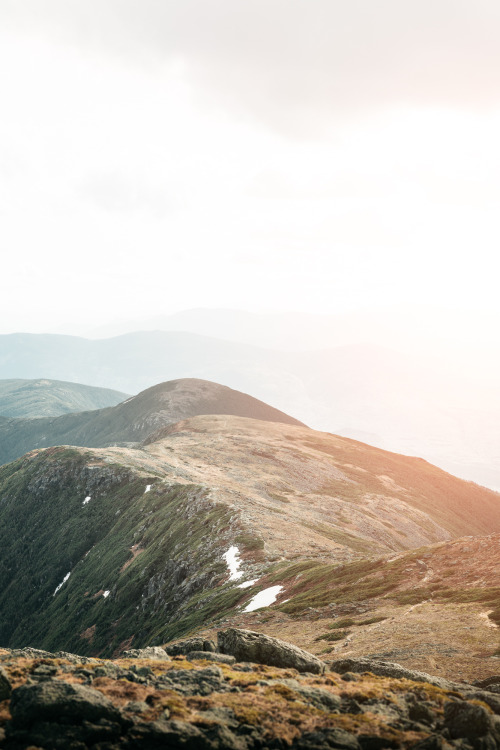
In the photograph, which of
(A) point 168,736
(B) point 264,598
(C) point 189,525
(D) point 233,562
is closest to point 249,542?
(D) point 233,562

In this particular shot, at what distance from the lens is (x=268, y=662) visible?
2441 centimetres

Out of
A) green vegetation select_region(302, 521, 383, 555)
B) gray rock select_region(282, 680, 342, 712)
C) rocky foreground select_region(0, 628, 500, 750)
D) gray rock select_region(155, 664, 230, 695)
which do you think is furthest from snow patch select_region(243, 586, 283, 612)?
gray rock select_region(282, 680, 342, 712)

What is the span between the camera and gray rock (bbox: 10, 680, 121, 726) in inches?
626

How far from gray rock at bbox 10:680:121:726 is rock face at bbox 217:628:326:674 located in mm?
10435

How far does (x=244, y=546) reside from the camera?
6456cm

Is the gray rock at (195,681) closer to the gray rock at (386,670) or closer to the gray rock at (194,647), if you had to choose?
the gray rock at (194,647)

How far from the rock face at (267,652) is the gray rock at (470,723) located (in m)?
8.82

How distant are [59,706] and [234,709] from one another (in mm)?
6750

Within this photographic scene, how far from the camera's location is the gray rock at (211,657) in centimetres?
2392

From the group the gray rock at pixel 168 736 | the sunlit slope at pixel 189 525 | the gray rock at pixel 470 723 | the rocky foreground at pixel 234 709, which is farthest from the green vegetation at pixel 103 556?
the gray rock at pixel 470 723

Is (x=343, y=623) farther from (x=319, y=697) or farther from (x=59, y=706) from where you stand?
(x=59, y=706)

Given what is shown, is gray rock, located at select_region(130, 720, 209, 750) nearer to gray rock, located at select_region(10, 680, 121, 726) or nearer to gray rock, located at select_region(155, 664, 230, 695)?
gray rock, located at select_region(10, 680, 121, 726)

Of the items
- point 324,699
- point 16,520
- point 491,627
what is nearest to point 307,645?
point 491,627

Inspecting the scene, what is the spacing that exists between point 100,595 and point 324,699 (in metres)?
77.7
